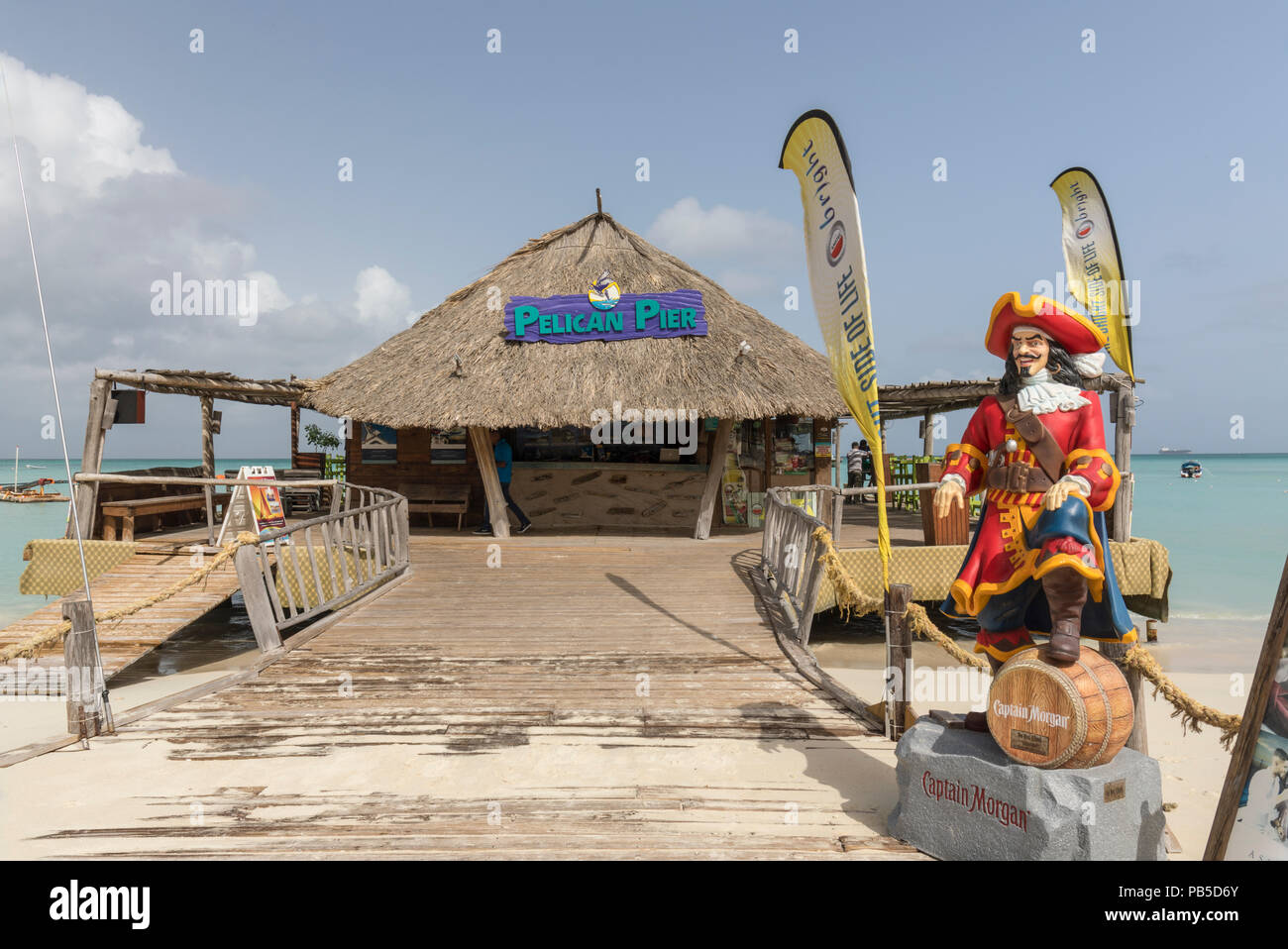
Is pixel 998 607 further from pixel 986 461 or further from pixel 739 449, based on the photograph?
pixel 739 449

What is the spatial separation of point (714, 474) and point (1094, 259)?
5800 mm

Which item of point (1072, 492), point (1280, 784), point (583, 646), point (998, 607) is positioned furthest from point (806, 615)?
point (1280, 784)

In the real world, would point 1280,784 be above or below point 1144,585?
above

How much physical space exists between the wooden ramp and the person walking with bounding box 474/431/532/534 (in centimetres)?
432

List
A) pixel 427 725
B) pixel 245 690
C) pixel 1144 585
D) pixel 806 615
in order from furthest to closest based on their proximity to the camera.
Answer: pixel 1144 585, pixel 806 615, pixel 245 690, pixel 427 725

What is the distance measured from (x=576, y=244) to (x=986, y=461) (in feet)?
37.5

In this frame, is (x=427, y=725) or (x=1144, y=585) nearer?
(x=427, y=725)

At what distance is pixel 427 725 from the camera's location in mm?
4555

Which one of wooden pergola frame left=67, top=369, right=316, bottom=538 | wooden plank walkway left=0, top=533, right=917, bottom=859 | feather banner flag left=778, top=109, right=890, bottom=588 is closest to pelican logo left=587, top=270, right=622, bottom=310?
wooden pergola frame left=67, top=369, right=316, bottom=538

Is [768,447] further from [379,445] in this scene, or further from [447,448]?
[379,445]

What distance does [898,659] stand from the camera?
425cm

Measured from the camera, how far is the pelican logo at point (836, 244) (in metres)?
3.91

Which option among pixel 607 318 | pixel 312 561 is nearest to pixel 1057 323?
pixel 312 561

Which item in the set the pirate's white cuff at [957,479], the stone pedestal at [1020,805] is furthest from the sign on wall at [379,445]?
the stone pedestal at [1020,805]
